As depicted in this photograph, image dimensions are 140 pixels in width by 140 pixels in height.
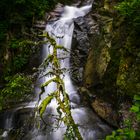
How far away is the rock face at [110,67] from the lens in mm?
8102

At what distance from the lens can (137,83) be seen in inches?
303

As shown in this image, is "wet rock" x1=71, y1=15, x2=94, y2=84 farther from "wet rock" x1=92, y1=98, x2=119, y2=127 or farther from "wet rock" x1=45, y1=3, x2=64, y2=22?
"wet rock" x1=92, y1=98, x2=119, y2=127

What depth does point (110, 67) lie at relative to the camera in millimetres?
9086

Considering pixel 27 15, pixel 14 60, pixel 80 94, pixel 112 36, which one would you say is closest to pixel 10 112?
pixel 80 94

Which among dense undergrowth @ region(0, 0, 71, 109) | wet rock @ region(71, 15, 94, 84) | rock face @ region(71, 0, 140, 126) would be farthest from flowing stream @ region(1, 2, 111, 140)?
dense undergrowth @ region(0, 0, 71, 109)

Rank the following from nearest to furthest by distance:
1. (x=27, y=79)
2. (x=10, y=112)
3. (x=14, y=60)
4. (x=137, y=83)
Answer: (x=27, y=79), (x=137, y=83), (x=10, y=112), (x=14, y=60)

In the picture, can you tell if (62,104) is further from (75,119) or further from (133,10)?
(75,119)

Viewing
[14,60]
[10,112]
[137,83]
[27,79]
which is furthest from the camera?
[14,60]

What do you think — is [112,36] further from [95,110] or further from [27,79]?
[27,79]

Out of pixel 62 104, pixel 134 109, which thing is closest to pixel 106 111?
pixel 62 104

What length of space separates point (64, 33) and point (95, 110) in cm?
496

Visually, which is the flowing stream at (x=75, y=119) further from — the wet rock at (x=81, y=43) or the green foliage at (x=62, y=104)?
the green foliage at (x=62, y=104)

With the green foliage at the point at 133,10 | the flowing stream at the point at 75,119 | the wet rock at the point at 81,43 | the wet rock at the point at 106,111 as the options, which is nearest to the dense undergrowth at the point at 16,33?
the flowing stream at the point at 75,119

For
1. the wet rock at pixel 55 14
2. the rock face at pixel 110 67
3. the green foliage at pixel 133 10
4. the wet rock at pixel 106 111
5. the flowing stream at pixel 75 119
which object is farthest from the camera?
the wet rock at pixel 55 14
